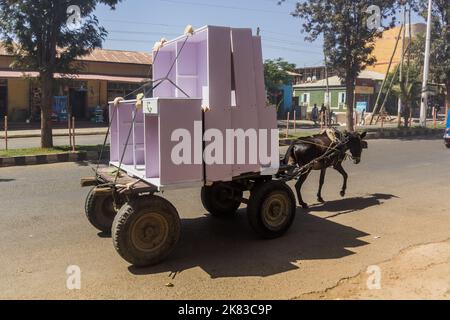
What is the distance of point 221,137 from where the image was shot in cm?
511

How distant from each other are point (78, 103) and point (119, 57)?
15.7ft

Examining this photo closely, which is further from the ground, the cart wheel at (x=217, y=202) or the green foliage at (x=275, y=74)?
the green foliage at (x=275, y=74)

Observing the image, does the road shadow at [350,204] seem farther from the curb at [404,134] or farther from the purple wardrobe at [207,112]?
the curb at [404,134]

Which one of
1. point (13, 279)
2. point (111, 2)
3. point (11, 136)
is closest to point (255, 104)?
point (13, 279)

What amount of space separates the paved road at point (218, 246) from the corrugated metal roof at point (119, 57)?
23724mm

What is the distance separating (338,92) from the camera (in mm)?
46375

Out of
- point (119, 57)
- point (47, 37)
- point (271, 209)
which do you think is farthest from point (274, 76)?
point (271, 209)

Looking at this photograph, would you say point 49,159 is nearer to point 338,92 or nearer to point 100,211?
point 100,211

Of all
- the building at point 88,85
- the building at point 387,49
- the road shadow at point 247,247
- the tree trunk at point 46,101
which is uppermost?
the building at point 387,49

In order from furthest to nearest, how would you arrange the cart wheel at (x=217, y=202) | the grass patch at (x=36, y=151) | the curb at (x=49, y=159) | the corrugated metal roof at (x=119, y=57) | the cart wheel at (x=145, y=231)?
1. the corrugated metal roof at (x=119, y=57)
2. the grass patch at (x=36, y=151)
3. the curb at (x=49, y=159)
4. the cart wheel at (x=217, y=202)
5. the cart wheel at (x=145, y=231)

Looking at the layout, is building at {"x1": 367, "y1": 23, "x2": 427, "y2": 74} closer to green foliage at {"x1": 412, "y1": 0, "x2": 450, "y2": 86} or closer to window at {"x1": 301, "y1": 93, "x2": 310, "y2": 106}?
window at {"x1": 301, "y1": 93, "x2": 310, "y2": 106}

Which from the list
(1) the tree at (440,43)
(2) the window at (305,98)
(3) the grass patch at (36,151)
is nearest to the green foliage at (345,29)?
(1) the tree at (440,43)

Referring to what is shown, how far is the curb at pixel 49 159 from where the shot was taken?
1234 cm
